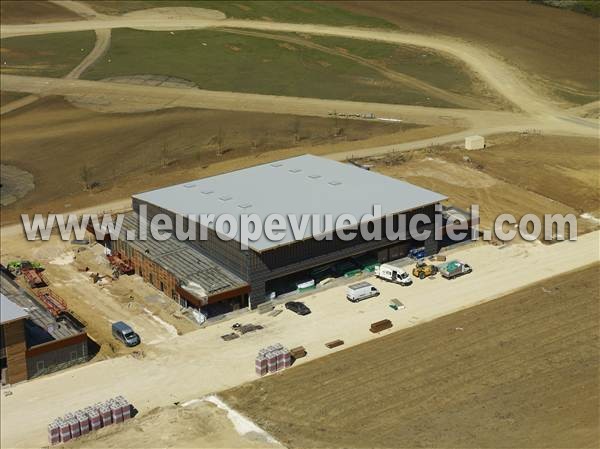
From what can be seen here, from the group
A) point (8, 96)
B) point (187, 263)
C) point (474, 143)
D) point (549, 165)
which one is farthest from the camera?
point (8, 96)

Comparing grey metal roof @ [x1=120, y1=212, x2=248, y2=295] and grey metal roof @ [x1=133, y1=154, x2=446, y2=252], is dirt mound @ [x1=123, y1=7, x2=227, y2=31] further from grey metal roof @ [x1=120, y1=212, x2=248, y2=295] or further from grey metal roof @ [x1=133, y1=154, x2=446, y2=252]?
grey metal roof @ [x1=120, y1=212, x2=248, y2=295]

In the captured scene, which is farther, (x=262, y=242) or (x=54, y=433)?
(x=262, y=242)

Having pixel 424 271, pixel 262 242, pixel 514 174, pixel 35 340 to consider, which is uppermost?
pixel 262 242

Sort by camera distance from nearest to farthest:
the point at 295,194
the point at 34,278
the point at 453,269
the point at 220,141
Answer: the point at 453,269, the point at 34,278, the point at 295,194, the point at 220,141

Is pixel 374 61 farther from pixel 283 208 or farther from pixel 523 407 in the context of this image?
pixel 523 407

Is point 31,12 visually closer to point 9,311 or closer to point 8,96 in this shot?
point 8,96

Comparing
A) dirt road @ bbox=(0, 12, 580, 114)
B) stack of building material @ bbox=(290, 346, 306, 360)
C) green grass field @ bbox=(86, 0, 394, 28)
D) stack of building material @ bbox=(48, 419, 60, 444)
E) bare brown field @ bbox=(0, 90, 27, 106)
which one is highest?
green grass field @ bbox=(86, 0, 394, 28)

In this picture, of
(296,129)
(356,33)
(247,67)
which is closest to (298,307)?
(296,129)

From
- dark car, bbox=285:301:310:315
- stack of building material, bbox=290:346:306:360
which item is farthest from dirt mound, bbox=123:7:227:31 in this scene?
stack of building material, bbox=290:346:306:360
